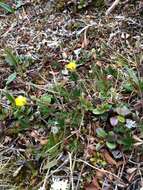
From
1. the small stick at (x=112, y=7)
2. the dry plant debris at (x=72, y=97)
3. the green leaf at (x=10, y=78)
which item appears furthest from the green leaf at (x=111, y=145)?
the small stick at (x=112, y=7)

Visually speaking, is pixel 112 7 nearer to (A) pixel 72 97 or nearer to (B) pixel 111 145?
(A) pixel 72 97

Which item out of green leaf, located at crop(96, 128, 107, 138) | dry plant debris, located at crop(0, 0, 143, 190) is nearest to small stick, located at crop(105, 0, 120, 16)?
dry plant debris, located at crop(0, 0, 143, 190)

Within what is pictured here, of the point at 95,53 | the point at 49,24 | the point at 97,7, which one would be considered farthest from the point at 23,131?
the point at 97,7

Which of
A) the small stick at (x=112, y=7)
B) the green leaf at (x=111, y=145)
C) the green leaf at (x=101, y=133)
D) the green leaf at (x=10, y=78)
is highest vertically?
the small stick at (x=112, y=7)

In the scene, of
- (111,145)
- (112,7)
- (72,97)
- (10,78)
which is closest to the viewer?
(111,145)

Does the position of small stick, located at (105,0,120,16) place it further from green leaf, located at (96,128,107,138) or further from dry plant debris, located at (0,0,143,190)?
green leaf, located at (96,128,107,138)

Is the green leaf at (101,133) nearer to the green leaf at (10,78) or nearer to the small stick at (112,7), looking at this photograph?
the green leaf at (10,78)

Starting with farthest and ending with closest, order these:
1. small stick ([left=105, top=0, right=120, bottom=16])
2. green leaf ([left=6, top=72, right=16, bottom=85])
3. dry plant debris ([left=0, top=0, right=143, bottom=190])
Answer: small stick ([left=105, top=0, right=120, bottom=16]) < green leaf ([left=6, top=72, right=16, bottom=85]) < dry plant debris ([left=0, top=0, right=143, bottom=190])

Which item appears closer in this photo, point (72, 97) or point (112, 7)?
point (72, 97)

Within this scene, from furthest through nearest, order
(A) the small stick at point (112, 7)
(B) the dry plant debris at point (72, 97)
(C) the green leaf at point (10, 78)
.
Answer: (A) the small stick at point (112, 7), (C) the green leaf at point (10, 78), (B) the dry plant debris at point (72, 97)

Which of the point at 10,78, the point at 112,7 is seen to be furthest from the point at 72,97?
the point at 112,7

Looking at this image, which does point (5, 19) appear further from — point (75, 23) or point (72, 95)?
point (72, 95)
